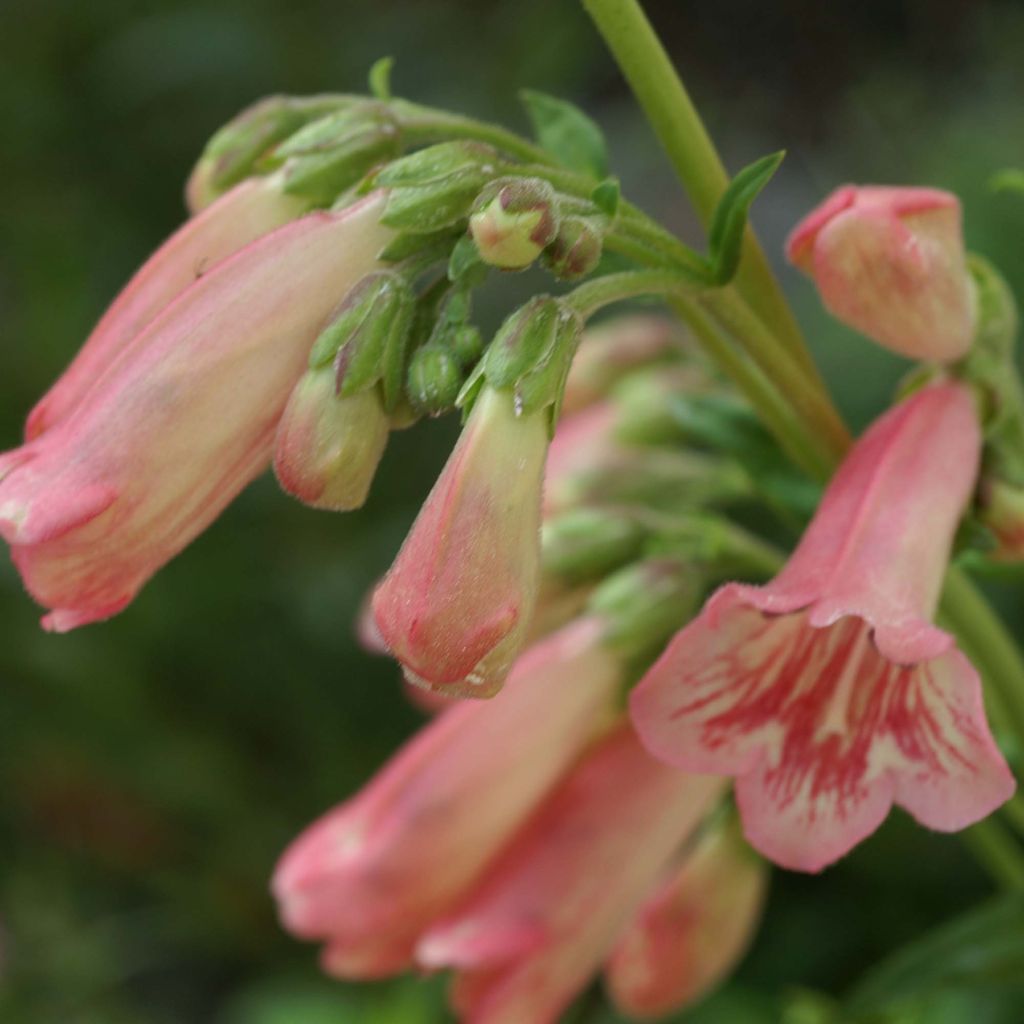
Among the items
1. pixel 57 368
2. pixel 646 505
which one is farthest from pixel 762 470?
pixel 57 368

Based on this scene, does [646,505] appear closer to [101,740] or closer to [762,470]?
[762,470]

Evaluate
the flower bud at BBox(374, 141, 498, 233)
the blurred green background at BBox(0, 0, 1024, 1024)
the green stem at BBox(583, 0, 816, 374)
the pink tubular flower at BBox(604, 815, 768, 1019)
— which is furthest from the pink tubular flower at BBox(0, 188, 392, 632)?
the blurred green background at BBox(0, 0, 1024, 1024)

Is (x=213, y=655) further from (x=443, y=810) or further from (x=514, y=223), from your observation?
(x=514, y=223)

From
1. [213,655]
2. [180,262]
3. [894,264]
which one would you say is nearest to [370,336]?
[180,262]

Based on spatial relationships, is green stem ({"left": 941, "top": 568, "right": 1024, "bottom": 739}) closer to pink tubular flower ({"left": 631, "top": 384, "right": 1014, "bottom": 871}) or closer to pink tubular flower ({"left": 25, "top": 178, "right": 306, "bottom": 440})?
pink tubular flower ({"left": 631, "top": 384, "right": 1014, "bottom": 871})

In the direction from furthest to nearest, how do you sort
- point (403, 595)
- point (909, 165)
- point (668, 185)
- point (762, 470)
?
point (668, 185) → point (909, 165) → point (762, 470) → point (403, 595)

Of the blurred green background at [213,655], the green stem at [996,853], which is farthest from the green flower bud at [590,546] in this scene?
the blurred green background at [213,655]
